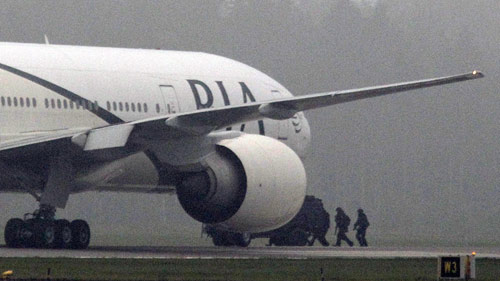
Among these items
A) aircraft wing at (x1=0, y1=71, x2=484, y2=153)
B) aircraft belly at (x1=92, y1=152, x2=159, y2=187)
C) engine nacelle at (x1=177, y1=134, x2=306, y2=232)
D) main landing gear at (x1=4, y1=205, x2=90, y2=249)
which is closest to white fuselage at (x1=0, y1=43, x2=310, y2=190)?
aircraft belly at (x1=92, y1=152, x2=159, y2=187)

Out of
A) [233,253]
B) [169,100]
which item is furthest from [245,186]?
[169,100]

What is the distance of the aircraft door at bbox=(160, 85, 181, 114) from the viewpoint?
34.6 meters

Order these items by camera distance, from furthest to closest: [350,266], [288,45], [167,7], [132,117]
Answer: [167,7] < [288,45] < [132,117] < [350,266]

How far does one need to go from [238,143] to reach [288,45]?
41.7 m

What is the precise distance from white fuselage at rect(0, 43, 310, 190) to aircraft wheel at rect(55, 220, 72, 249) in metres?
2.04

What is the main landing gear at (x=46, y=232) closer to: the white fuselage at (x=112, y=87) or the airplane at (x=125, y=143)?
the airplane at (x=125, y=143)

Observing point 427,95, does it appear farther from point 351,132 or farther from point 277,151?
point 277,151

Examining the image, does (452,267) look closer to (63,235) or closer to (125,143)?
(125,143)

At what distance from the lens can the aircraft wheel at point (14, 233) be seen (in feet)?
105

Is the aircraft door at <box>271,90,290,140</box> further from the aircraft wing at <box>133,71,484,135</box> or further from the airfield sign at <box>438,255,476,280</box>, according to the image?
the airfield sign at <box>438,255,476,280</box>

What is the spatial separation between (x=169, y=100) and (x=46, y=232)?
16.9ft

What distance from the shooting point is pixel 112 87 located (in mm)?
33406

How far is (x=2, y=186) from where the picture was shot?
1255 inches

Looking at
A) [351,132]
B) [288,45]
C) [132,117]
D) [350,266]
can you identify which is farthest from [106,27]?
[350,266]
